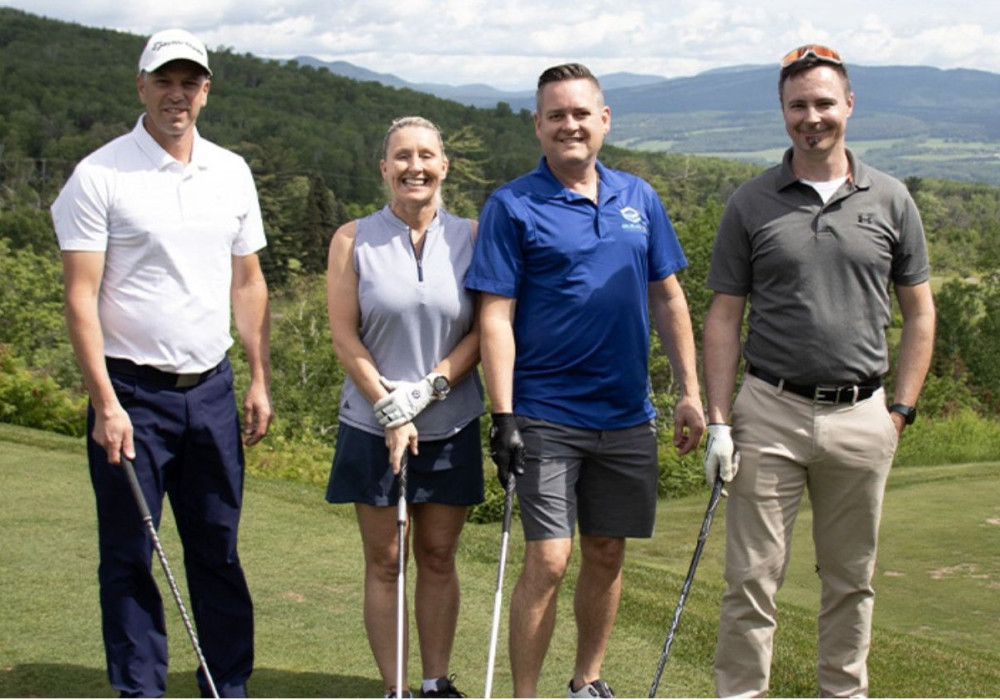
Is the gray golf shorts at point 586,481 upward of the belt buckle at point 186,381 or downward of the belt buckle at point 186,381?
downward

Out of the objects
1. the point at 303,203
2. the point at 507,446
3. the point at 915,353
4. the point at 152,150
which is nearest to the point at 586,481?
the point at 507,446

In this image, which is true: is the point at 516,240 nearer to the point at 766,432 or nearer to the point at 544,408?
the point at 544,408

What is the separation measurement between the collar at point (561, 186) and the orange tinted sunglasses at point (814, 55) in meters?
0.65

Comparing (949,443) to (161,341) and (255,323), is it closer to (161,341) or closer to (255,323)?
(255,323)

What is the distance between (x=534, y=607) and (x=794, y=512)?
893 millimetres

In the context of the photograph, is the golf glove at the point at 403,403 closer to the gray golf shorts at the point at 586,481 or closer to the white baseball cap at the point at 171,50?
the gray golf shorts at the point at 586,481

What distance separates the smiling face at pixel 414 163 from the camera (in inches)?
164

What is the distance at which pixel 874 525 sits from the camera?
4.21 m

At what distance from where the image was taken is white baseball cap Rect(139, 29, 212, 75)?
13.1ft

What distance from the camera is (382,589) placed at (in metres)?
4.36

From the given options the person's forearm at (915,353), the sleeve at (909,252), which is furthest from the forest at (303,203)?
the person's forearm at (915,353)

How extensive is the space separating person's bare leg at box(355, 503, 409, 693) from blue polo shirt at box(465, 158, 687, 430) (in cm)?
62

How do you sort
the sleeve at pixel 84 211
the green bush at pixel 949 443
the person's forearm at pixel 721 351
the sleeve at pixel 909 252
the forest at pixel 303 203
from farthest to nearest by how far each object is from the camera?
the forest at pixel 303 203
the green bush at pixel 949 443
the person's forearm at pixel 721 351
the sleeve at pixel 909 252
the sleeve at pixel 84 211

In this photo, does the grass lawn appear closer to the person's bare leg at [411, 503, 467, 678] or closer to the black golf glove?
the person's bare leg at [411, 503, 467, 678]
